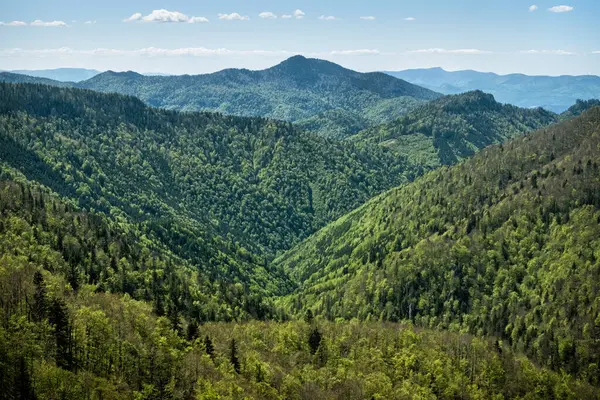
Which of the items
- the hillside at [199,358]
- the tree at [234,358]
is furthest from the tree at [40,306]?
the tree at [234,358]

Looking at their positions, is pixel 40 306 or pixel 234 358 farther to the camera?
pixel 234 358

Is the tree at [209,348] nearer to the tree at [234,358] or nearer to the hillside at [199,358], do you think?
the hillside at [199,358]

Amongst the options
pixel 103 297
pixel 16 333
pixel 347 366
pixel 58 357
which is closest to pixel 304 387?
pixel 347 366

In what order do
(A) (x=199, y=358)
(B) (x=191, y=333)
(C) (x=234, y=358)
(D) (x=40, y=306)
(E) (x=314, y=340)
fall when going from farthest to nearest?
(E) (x=314, y=340) → (B) (x=191, y=333) → (C) (x=234, y=358) → (A) (x=199, y=358) → (D) (x=40, y=306)

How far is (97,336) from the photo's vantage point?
129125mm

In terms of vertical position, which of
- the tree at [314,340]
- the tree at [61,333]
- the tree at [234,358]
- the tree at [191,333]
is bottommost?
the tree at [314,340]

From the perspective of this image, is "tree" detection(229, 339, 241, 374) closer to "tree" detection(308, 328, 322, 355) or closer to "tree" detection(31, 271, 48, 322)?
"tree" detection(308, 328, 322, 355)

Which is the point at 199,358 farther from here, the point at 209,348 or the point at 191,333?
the point at 191,333

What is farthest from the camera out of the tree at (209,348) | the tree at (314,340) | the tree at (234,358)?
the tree at (314,340)

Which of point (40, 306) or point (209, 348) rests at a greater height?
point (40, 306)

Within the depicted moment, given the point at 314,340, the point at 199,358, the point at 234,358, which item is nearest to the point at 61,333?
the point at 199,358

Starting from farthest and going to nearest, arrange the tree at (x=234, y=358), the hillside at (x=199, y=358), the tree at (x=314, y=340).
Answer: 1. the tree at (x=314, y=340)
2. the tree at (x=234, y=358)
3. the hillside at (x=199, y=358)

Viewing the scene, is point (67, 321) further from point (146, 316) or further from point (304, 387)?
point (304, 387)

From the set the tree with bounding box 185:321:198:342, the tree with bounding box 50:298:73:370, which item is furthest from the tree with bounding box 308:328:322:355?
the tree with bounding box 50:298:73:370
